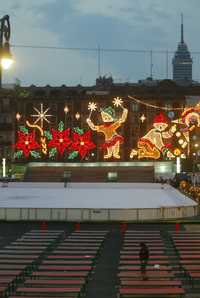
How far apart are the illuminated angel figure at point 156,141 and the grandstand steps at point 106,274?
149 feet

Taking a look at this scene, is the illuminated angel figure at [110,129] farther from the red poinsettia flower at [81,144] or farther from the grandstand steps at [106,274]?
the grandstand steps at [106,274]

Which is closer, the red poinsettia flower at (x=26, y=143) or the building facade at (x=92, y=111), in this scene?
the red poinsettia flower at (x=26, y=143)

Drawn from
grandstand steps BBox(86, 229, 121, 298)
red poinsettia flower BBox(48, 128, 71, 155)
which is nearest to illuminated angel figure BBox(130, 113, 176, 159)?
red poinsettia flower BBox(48, 128, 71, 155)

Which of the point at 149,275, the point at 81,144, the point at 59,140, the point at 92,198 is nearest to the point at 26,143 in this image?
the point at 59,140

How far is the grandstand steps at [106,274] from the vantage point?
81.3 feet

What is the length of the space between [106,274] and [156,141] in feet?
189

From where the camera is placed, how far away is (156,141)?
85.6 metres

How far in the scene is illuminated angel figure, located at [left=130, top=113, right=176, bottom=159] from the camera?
84.2 metres

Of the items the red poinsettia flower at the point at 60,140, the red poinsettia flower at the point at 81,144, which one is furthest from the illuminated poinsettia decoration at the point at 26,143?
the red poinsettia flower at the point at 81,144

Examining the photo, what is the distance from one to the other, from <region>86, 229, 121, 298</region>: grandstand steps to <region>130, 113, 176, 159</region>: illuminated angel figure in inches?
1789

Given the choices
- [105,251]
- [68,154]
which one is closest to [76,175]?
[68,154]

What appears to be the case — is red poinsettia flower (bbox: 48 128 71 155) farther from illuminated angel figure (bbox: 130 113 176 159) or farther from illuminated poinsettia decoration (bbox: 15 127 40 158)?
illuminated angel figure (bbox: 130 113 176 159)

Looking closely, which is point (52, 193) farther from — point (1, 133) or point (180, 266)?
point (1, 133)

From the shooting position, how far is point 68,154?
9288 cm
